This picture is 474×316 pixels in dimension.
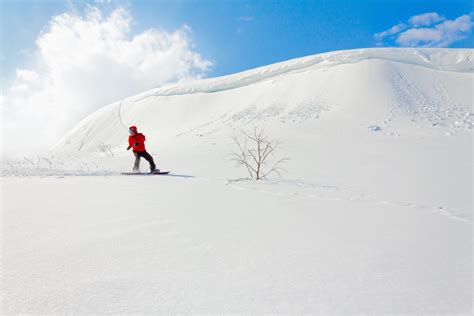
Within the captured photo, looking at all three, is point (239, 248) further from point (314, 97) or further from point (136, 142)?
point (314, 97)

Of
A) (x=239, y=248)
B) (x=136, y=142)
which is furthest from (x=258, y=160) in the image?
(x=239, y=248)

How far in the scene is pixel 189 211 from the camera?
2.37 meters

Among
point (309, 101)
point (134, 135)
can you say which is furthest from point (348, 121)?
point (134, 135)

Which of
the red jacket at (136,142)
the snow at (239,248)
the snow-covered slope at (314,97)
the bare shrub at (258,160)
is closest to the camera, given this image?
the snow at (239,248)

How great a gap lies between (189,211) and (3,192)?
2.38 meters

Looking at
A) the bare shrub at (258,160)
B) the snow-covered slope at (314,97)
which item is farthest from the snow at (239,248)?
the snow-covered slope at (314,97)

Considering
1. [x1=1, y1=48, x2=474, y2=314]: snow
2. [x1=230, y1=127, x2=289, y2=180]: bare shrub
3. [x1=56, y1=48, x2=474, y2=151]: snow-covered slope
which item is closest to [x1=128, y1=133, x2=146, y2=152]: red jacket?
[x1=1, y1=48, x2=474, y2=314]: snow

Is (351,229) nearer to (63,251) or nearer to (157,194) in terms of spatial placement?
(63,251)

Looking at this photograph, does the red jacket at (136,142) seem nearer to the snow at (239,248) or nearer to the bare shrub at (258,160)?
the snow at (239,248)

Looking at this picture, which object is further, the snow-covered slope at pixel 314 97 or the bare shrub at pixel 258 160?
the snow-covered slope at pixel 314 97

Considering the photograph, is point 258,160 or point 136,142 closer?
point 136,142

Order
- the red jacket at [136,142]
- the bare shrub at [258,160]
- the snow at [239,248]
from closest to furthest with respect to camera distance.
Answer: the snow at [239,248] → the bare shrub at [258,160] → the red jacket at [136,142]

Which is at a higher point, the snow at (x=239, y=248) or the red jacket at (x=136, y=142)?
the red jacket at (x=136, y=142)

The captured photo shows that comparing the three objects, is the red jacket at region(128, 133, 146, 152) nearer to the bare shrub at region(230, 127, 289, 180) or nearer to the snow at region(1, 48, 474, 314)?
the snow at region(1, 48, 474, 314)
